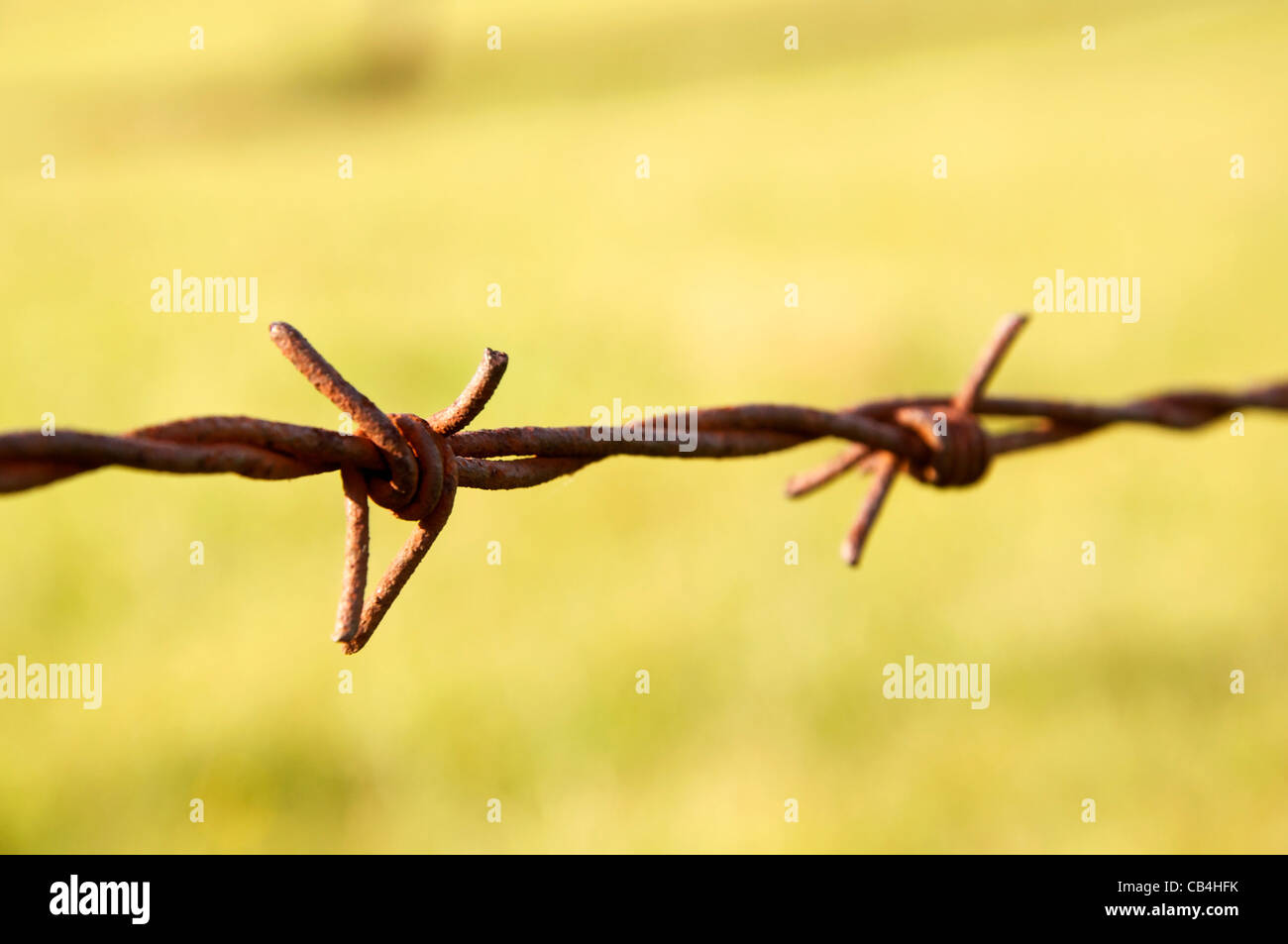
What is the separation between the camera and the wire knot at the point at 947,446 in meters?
1.74

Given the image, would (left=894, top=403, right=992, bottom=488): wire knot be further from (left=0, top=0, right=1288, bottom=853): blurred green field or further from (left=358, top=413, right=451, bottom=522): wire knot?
(left=0, top=0, right=1288, bottom=853): blurred green field

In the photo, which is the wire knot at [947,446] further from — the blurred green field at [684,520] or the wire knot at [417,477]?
the blurred green field at [684,520]

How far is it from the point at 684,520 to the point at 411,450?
14.2ft

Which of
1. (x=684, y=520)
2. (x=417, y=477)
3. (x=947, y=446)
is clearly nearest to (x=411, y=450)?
(x=417, y=477)

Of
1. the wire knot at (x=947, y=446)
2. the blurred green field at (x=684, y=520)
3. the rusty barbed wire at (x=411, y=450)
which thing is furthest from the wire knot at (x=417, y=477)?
the blurred green field at (x=684, y=520)

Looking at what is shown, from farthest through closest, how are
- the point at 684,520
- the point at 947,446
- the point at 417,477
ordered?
the point at 684,520 → the point at 947,446 → the point at 417,477

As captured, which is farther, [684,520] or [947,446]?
[684,520]

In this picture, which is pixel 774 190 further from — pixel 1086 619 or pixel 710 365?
pixel 1086 619

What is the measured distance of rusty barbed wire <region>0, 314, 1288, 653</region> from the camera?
3.28 ft

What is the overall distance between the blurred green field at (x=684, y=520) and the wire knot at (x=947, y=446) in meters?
1.79

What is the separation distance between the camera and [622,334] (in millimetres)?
7301

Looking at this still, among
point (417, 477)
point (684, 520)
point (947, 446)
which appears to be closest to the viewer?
point (417, 477)

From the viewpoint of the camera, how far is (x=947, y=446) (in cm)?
174

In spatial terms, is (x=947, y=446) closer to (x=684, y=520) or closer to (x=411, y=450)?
(x=411, y=450)
